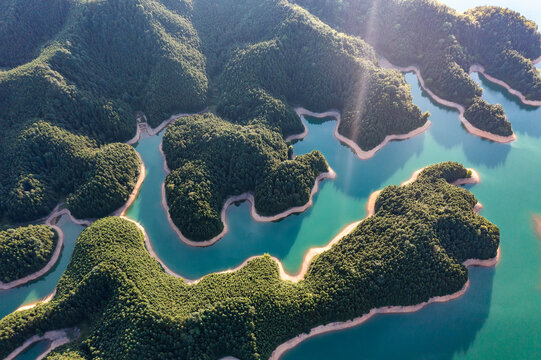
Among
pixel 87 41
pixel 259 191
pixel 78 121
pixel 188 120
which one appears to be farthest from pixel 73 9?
pixel 259 191

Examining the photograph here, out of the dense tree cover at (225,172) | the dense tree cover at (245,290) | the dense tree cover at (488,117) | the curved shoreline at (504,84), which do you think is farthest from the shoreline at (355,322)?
the curved shoreline at (504,84)

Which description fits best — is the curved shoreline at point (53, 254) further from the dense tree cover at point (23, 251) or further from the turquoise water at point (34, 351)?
the turquoise water at point (34, 351)

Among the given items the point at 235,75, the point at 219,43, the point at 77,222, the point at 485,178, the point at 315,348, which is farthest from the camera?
the point at 219,43

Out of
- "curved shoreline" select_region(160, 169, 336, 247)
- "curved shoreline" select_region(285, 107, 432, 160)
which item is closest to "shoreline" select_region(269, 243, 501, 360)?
"curved shoreline" select_region(160, 169, 336, 247)

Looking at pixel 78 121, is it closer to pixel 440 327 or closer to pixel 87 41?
pixel 87 41

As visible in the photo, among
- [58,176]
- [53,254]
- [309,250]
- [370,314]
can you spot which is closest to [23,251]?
[53,254]

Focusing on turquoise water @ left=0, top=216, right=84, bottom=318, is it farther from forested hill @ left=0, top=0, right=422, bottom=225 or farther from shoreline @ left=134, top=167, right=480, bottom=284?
forested hill @ left=0, top=0, right=422, bottom=225
